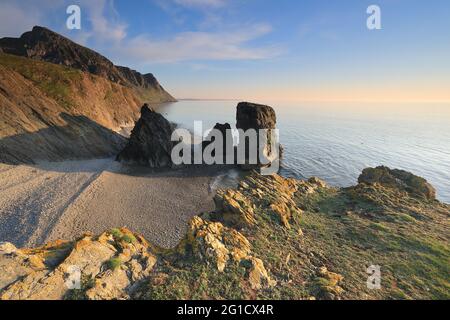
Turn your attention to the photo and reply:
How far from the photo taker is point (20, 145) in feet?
136

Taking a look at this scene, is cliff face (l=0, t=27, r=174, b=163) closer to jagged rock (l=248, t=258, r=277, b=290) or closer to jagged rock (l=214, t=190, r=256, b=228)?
jagged rock (l=214, t=190, r=256, b=228)

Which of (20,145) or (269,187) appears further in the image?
(20,145)

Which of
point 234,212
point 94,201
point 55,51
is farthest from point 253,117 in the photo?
point 55,51

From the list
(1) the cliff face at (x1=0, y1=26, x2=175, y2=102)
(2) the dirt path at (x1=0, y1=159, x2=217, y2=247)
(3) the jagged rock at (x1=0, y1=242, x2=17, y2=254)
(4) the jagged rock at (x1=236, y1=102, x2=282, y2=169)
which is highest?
(1) the cliff face at (x1=0, y1=26, x2=175, y2=102)

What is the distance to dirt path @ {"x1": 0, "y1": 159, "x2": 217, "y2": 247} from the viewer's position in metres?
26.4

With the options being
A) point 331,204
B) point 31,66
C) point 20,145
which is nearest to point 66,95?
point 31,66

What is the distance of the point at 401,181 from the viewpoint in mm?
41938

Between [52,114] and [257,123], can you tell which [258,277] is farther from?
[52,114]

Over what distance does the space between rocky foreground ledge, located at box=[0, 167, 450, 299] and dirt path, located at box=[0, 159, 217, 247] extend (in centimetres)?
907

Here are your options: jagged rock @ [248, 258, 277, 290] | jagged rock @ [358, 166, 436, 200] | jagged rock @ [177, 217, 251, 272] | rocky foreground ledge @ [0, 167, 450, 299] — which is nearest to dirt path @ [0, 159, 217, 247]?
rocky foreground ledge @ [0, 167, 450, 299]

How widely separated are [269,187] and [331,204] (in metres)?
7.53

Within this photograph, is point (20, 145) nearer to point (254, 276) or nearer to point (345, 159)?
point (254, 276)

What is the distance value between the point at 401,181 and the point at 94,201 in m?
43.7

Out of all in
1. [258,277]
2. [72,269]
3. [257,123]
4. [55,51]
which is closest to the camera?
[72,269]
